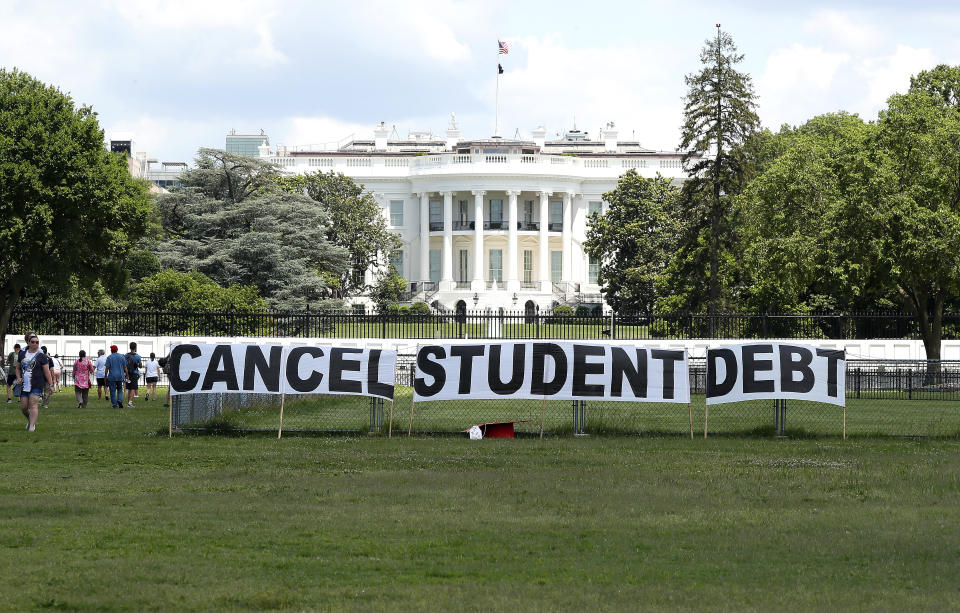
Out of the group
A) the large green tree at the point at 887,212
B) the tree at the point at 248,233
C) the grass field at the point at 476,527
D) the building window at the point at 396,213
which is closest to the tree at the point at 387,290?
the tree at the point at 248,233

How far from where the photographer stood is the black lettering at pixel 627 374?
19406mm

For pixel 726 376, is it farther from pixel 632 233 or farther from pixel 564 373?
pixel 632 233

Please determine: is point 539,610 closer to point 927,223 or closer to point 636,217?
point 927,223

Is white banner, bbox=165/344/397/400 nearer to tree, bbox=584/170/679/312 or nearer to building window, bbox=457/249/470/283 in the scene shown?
tree, bbox=584/170/679/312

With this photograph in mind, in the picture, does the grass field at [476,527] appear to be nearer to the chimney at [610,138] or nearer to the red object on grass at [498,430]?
the red object on grass at [498,430]

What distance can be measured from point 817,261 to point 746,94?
13874 mm

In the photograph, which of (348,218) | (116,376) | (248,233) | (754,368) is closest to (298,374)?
(754,368)

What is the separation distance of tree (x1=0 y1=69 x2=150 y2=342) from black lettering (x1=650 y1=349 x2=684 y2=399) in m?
23.1

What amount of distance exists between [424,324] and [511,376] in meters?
24.2

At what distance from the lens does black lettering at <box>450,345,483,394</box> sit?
19511 mm

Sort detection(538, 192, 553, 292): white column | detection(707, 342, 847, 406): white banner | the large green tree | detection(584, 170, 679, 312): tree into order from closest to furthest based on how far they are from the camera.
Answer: detection(707, 342, 847, 406): white banner
the large green tree
detection(584, 170, 679, 312): tree
detection(538, 192, 553, 292): white column

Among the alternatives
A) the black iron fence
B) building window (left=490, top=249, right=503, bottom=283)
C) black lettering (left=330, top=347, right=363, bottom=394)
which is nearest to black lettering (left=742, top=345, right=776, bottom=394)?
black lettering (left=330, top=347, right=363, bottom=394)

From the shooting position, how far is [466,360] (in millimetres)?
19578

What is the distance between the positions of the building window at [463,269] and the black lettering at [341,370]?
6795 cm
